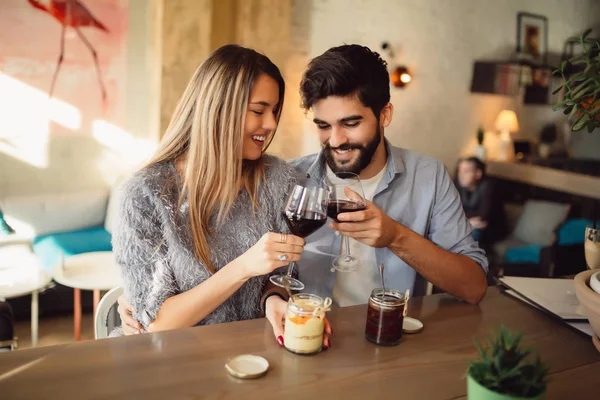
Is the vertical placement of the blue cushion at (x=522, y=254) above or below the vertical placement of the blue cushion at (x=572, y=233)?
below

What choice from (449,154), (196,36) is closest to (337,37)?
(196,36)

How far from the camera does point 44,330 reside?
3.74 metres

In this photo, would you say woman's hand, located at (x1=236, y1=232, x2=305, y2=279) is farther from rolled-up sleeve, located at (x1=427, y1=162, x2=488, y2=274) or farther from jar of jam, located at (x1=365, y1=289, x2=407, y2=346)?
rolled-up sleeve, located at (x1=427, y1=162, x2=488, y2=274)

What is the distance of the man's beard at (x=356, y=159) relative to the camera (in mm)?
1984

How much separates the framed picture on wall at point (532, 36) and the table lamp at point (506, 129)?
0.75 metres

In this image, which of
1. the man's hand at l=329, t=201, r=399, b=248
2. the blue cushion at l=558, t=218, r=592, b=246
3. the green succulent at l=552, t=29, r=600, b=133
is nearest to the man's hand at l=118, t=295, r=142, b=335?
the man's hand at l=329, t=201, r=399, b=248

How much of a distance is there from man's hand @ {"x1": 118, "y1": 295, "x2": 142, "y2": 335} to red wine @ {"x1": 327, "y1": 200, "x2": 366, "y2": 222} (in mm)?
615

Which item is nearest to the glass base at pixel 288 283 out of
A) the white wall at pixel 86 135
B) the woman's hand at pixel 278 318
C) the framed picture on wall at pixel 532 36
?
the woman's hand at pixel 278 318

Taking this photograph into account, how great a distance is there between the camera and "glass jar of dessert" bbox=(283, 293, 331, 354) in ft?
3.96

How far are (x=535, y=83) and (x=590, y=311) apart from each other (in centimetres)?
576

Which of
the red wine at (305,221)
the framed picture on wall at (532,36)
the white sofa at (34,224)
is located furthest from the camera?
the framed picture on wall at (532,36)

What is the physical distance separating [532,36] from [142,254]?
6.21 meters

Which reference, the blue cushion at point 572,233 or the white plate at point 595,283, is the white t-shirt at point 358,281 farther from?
the blue cushion at point 572,233

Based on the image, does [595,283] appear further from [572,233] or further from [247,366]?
[572,233]
